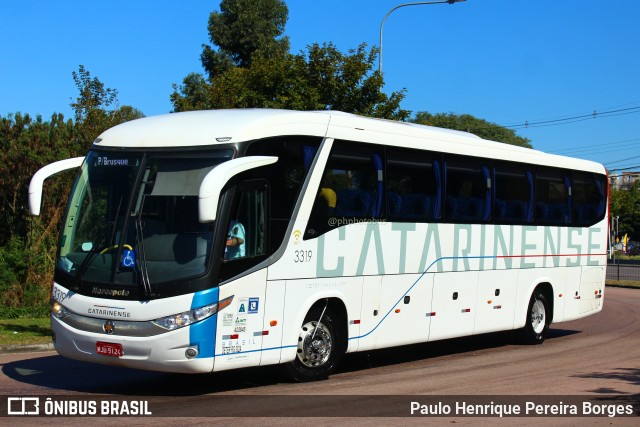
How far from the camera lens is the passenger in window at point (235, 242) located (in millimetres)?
10742

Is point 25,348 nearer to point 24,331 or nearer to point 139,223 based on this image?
point 24,331

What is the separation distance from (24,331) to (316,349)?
7.77 metres

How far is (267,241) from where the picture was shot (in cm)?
1129

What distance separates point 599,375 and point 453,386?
2694 mm

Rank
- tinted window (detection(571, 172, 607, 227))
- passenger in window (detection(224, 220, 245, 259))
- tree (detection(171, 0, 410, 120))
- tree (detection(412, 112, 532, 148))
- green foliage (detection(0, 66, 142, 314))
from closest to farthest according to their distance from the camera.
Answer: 1. passenger in window (detection(224, 220, 245, 259))
2. tinted window (detection(571, 172, 607, 227))
3. green foliage (detection(0, 66, 142, 314))
4. tree (detection(171, 0, 410, 120))
5. tree (detection(412, 112, 532, 148))

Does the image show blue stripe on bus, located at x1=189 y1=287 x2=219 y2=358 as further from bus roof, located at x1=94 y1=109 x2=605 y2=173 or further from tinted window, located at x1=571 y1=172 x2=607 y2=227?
tinted window, located at x1=571 y1=172 x2=607 y2=227

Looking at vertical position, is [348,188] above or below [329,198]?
above

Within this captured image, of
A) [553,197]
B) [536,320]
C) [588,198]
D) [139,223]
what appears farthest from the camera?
[588,198]

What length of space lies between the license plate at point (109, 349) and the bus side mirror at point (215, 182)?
1.94 m

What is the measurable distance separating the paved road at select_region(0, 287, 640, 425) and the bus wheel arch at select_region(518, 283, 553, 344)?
626 mm

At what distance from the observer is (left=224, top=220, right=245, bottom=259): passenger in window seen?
1074 cm

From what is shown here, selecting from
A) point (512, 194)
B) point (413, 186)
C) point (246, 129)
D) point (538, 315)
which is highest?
point (246, 129)

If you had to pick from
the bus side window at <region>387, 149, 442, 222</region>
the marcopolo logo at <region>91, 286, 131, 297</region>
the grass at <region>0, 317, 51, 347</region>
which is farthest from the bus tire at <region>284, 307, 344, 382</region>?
the grass at <region>0, 317, 51, 347</region>

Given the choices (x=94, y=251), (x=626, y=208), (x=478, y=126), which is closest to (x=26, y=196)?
(x=94, y=251)
